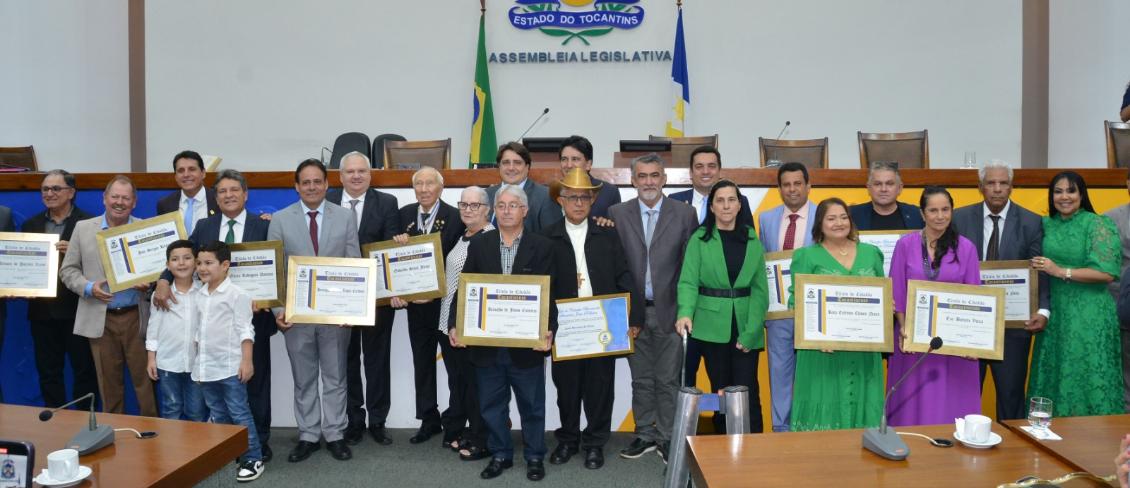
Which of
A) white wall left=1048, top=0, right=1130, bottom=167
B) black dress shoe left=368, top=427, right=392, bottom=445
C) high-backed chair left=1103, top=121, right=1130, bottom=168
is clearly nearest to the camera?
black dress shoe left=368, top=427, right=392, bottom=445

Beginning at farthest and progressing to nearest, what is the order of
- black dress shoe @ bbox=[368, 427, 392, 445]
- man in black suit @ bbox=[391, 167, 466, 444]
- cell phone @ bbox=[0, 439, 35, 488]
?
black dress shoe @ bbox=[368, 427, 392, 445] → man in black suit @ bbox=[391, 167, 466, 444] → cell phone @ bbox=[0, 439, 35, 488]

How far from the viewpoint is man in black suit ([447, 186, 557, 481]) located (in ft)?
12.5

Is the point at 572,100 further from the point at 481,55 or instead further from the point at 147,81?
the point at 147,81

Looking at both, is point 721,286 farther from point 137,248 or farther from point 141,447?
point 137,248

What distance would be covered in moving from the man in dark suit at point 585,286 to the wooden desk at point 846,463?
1719 mm

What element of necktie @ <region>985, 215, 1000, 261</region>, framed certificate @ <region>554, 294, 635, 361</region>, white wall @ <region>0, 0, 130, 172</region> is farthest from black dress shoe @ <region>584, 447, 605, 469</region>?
white wall @ <region>0, 0, 130, 172</region>

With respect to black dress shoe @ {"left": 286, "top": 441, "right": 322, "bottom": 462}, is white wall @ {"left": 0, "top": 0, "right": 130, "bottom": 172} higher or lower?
higher

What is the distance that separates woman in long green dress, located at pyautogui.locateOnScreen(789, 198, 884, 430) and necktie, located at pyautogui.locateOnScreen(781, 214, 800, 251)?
1.64ft

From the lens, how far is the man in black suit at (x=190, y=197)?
14.6 ft

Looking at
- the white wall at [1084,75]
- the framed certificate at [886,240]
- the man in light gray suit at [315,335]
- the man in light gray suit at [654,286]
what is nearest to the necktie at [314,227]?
the man in light gray suit at [315,335]

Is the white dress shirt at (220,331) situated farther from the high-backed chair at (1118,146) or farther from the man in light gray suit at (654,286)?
the high-backed chair at (1118,146)

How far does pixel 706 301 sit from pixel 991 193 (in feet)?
5.58

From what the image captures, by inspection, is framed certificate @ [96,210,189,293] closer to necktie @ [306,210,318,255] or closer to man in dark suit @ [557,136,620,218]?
necktie @ [306,210,318,255]

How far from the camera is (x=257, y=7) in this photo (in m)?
9.09
